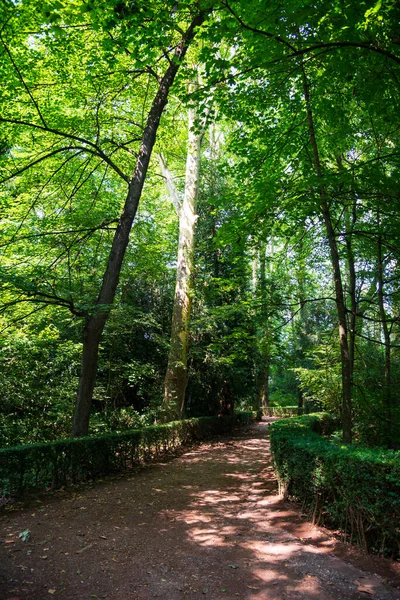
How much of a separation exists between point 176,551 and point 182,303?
864 centimetres

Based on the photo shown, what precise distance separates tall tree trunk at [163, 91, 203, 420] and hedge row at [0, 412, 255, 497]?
135 cm

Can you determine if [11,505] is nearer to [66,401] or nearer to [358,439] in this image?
[66,401]

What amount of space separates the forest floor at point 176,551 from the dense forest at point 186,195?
225 centimetres

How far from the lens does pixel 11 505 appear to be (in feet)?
17.8

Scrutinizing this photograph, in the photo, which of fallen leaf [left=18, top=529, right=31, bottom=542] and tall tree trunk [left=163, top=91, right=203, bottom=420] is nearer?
fallen leaf [left=18, top=529, right=31, bottom=542]

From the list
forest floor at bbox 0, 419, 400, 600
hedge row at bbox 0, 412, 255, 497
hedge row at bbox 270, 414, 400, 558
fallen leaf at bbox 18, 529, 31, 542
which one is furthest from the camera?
hedge row at bbox 0, 412, 255, 497

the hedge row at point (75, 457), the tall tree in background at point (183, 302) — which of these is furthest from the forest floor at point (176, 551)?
the tall tree in background at point (183, 302)

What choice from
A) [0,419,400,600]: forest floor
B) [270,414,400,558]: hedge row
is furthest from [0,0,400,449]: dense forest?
[0,419,400,600]: forest floor

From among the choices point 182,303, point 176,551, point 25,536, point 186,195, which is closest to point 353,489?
point 176,551

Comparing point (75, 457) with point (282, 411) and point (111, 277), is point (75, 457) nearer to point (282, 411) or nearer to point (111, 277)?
point (111, 277)

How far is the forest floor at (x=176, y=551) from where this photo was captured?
128 inches

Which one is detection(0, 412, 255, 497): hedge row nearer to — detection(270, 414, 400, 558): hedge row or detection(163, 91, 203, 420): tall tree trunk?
detection(163, 91, 203, 420): tall tree trunk

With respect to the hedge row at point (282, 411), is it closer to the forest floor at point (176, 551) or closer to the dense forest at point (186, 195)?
the dense forest at point (186, 195)

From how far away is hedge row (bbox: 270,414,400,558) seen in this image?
3783mm
